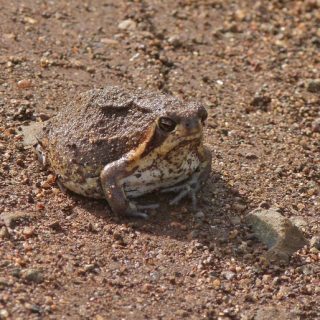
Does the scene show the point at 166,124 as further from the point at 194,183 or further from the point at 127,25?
the point at 127,25

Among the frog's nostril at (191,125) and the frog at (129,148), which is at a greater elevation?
the frog's nostril at (191,125)

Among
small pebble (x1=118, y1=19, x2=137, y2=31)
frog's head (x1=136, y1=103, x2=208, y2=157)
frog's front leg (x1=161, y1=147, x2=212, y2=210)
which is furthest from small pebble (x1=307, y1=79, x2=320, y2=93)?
frog's head (x1=136, y1=103, x2=208, y2=157)

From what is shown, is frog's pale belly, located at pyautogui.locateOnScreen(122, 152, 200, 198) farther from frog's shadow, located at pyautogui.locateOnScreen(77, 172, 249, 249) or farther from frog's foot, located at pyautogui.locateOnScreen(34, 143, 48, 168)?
frog's foot, located at pyautogui.locateOnScreen(34, 143, 48, 168)

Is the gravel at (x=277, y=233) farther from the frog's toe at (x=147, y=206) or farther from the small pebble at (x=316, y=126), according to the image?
the small pebble at (x=316, y=126)

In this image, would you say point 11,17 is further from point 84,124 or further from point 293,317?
point 293,317

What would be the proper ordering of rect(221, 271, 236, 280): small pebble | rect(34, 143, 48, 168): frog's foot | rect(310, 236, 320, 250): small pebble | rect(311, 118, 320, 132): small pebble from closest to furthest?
rect(221, 271, 236, 280): small pebble < rect(310, 236, 320, 250): small pebble < rect(34, 143, 48, 168): frog's foot < rect(311, 118, 320, 132): small pebble

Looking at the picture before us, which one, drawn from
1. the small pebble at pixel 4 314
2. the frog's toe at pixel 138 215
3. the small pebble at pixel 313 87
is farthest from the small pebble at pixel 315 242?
the small pebble at pixel 313 87

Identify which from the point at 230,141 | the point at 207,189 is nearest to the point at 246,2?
the point at 230,141
